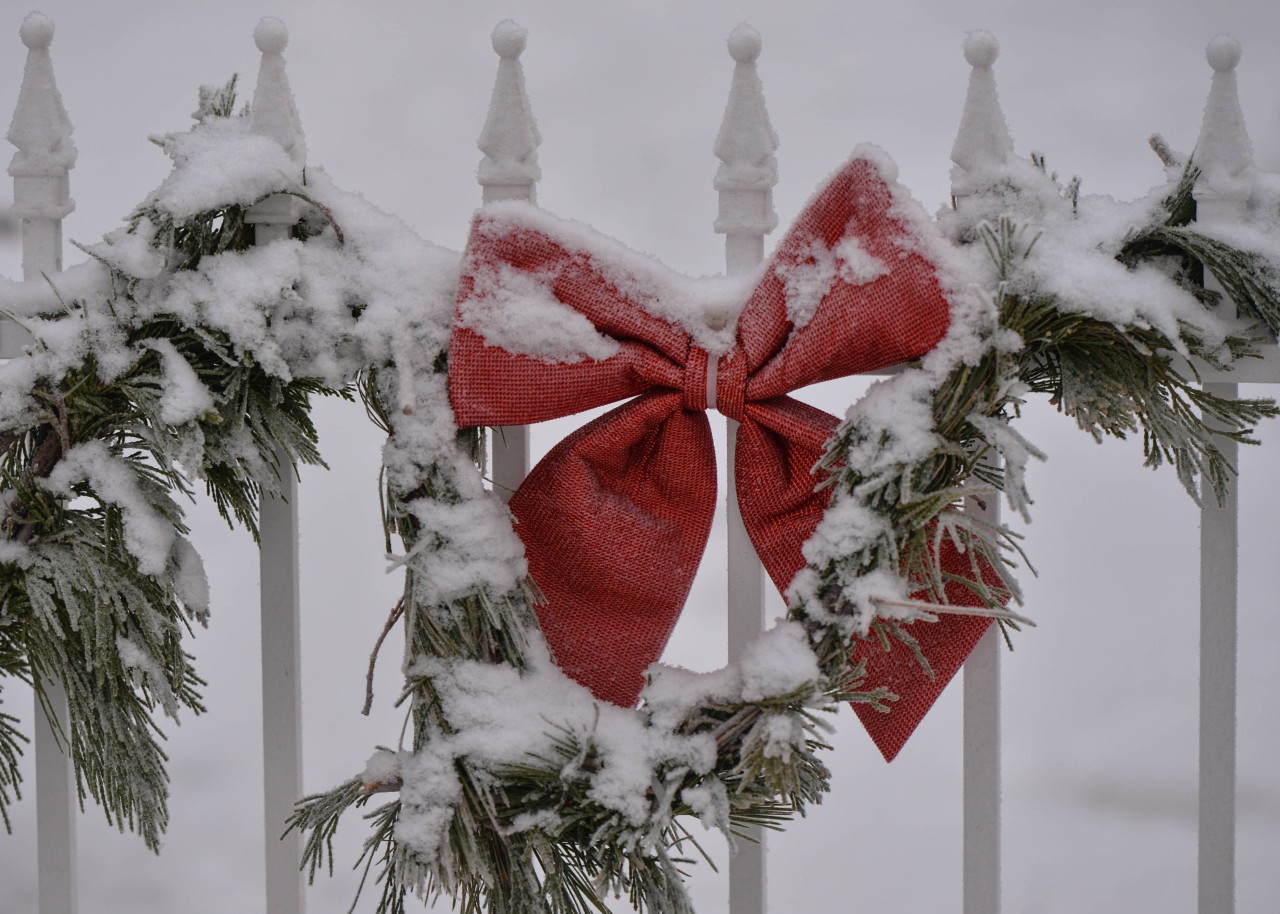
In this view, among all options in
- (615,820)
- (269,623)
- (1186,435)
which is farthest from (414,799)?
(1186,435)

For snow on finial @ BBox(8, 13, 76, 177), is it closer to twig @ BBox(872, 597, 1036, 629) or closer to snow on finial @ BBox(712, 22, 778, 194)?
snow on finial @ BBox(712, 22, 778, 194)

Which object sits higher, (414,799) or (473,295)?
(473,295)

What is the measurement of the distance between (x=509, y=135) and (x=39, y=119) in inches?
18.9

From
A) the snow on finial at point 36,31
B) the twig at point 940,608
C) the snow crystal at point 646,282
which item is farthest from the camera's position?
the snow on finial at point 36,31

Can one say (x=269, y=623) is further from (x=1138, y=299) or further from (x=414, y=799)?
(x=1138, y=299)

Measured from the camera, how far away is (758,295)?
1180 millimetres

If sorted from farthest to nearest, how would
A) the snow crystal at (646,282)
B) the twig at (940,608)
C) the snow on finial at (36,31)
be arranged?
the snow on finial at (36,31)
the snow crystal at (646,282)
the twig at (940,608)

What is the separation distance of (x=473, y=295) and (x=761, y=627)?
17.5 inches

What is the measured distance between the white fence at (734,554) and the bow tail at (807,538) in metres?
0.11

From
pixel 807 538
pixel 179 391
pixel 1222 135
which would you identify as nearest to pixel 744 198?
pixel 807 538

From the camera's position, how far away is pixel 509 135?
1.27 m

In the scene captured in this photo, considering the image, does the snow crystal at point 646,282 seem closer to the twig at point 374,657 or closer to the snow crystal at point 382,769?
the twig at point 374,657

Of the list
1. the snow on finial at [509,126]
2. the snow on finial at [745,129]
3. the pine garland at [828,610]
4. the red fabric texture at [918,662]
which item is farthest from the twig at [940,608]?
the snow on finial at [509,126]

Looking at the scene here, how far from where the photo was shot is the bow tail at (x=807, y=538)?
1188 millimetres
